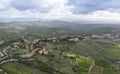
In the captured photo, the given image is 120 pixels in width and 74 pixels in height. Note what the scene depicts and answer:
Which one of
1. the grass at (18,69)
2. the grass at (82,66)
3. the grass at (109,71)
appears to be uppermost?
the grass at (18,69)

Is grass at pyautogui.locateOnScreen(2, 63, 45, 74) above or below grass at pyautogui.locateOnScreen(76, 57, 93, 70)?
above

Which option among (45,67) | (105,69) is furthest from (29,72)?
(105,69)

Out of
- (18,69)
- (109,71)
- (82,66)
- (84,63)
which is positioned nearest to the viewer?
(18,69)

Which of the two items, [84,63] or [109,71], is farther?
Result: [84,63]

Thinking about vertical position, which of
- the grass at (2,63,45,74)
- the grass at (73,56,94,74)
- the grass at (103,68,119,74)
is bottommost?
the grass at (103,68,119,74)

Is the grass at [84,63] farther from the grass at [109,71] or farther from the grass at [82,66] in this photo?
the grass at [109,71]

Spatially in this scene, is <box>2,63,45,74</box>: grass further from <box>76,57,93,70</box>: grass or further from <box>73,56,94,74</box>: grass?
<box>76,57,93,70</box>: grass

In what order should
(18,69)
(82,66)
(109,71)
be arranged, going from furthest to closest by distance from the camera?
(109,71) → (82,66) → (18,69)

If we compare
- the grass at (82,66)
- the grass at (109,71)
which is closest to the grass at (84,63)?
the grass at (82,66)

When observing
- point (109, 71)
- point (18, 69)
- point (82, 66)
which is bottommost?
point (109, 71)

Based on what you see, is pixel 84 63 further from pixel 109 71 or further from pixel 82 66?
pixel 109 71

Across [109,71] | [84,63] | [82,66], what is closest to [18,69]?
[82,66]

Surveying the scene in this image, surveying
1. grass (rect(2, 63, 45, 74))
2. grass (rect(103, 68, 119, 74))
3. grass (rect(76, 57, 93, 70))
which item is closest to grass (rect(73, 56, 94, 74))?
grass (rect(76, 57, 93, 70))
